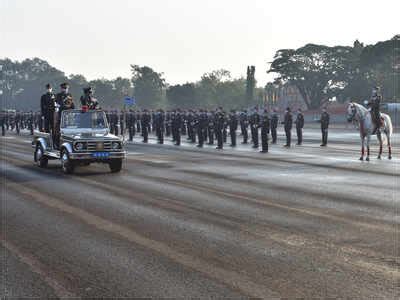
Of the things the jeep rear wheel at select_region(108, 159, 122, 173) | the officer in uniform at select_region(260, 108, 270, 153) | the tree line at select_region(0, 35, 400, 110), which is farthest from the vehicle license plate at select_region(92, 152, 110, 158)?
the tree line at select_region(0, 35, 400, 110)

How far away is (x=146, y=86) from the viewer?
139500 millimetres

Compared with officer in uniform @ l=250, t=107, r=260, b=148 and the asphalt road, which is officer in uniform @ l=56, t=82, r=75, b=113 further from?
officer in uniform @ l=250, t=107, r=260, b=148

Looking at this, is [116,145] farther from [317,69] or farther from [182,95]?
[182,95]

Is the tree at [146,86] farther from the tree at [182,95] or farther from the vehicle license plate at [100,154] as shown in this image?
the vehicle license plate at [100,154]

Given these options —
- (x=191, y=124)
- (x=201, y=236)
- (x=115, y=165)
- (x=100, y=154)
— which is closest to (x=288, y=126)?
(x=191, y=124)

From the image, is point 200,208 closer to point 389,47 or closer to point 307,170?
point 307,170

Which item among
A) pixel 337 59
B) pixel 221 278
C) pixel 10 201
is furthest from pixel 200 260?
pixel 337 59

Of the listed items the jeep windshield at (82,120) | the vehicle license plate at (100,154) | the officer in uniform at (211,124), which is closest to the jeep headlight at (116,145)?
the vehicle license plate at (100,154)

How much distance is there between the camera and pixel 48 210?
9.66 meters

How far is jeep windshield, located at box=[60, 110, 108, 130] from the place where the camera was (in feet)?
52.4

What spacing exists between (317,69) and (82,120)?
76.9 meters

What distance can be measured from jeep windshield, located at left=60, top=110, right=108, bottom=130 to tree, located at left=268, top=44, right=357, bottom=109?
238ft

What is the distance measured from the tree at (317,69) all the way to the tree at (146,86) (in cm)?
5404

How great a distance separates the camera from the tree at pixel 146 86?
140000 mm
